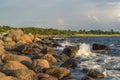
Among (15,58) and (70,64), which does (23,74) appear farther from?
(70,64)

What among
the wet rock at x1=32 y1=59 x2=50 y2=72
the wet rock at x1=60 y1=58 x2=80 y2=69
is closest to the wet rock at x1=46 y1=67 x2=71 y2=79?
the wet rock at x1=32 y1=59 x2=50 y2=72

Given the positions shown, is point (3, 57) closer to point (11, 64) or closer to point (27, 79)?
point (11, 64)

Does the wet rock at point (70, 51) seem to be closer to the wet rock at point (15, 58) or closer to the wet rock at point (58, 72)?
the wet rock at point (15, 58)

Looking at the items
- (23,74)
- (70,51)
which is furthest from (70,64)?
(70,51)

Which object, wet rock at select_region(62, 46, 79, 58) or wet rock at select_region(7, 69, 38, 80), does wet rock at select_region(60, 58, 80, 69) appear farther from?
wet rock at select_region(62, 46, 79, 58)

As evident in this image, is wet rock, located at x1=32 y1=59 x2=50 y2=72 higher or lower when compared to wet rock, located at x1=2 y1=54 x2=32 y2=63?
lower

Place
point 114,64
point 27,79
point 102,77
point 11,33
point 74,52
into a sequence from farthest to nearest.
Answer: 1. point 11,33
2. point 74,52
3. point 114,64
4. point 102,77
5. point 27,79

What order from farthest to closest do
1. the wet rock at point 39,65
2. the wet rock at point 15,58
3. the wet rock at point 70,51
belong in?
the wet rock at point 70,51 < the wet rock at point 15,58 < the wet rock at point 39,65

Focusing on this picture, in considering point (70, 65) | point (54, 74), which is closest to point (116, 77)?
point (54, 74)

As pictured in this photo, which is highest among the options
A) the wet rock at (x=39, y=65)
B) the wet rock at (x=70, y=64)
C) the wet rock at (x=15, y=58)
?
the wet rock at (x=15, y=58)

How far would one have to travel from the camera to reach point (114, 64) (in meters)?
30.3

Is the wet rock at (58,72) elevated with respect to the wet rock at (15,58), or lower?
lower

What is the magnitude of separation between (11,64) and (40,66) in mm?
2937

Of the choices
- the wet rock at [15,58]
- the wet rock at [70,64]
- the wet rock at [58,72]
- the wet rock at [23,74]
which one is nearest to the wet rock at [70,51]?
the wet rock at [70,64]
